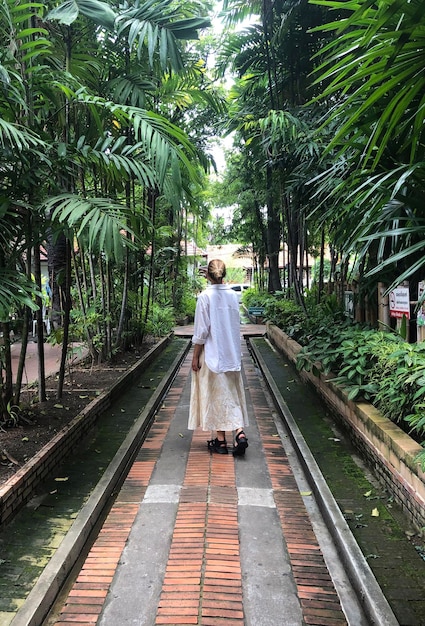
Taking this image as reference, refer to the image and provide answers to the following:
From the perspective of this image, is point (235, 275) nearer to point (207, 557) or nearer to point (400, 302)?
point (400, 302)

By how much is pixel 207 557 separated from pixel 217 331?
1.88m

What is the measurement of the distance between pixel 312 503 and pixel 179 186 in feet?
8.20

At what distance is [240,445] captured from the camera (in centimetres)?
406

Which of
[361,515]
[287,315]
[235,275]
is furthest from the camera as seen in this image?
[235,275]

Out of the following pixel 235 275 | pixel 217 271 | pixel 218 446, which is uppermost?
pixel 235 275

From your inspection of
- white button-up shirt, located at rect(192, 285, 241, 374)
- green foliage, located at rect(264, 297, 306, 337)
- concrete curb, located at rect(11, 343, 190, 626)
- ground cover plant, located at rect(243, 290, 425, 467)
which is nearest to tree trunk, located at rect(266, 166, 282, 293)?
green foliage, located at rect(264, 297, 306, 337)

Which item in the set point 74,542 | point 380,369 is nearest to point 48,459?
point 74,542

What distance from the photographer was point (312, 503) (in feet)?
10.8

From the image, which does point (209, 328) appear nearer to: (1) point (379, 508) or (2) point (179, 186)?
(2) point (179, 186)

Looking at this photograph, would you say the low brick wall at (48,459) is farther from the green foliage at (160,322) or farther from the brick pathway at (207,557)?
the green foliage at (160,322)

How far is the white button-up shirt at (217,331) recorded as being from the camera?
408 centimetres

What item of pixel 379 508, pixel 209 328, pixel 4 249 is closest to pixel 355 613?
pixel 379 508

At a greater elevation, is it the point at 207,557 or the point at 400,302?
the point at 400,302

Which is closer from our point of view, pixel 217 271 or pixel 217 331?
pixel 217 331
